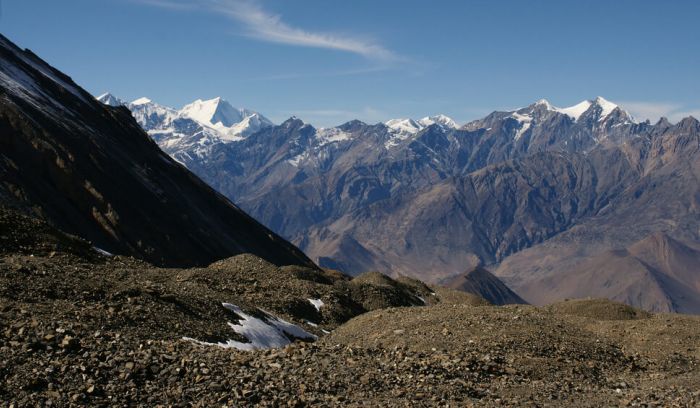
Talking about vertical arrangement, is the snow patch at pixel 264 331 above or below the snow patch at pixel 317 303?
below

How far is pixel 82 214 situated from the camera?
322 feet

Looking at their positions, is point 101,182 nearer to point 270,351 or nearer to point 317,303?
point 317,303

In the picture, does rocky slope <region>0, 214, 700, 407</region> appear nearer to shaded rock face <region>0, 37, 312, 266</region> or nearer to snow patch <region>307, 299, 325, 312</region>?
snow patch <region>307, 299, 325, 312</region>

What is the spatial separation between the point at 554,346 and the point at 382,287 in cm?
3788

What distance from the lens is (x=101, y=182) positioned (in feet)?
357

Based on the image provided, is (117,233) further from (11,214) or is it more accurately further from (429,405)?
(429,405)

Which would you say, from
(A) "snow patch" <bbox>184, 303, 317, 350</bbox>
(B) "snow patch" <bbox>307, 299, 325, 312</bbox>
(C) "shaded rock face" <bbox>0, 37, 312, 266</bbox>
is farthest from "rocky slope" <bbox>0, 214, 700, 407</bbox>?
(C) "shaded rock face" <bbox>0, 37, 312, 266</bbox>

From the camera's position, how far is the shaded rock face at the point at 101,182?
315ft

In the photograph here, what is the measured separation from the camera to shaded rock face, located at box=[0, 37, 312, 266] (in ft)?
315

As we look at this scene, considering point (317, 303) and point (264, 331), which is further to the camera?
point (317, 303)

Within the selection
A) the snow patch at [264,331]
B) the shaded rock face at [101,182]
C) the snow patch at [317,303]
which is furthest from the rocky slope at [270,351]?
the shaded rock face at [101,182]

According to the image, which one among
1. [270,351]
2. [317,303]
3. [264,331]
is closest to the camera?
[270,351]

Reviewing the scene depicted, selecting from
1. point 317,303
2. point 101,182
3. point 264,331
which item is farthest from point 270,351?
point 101,182

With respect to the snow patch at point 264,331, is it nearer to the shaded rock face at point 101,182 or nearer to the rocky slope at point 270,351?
the rocky slope at point 270,351
